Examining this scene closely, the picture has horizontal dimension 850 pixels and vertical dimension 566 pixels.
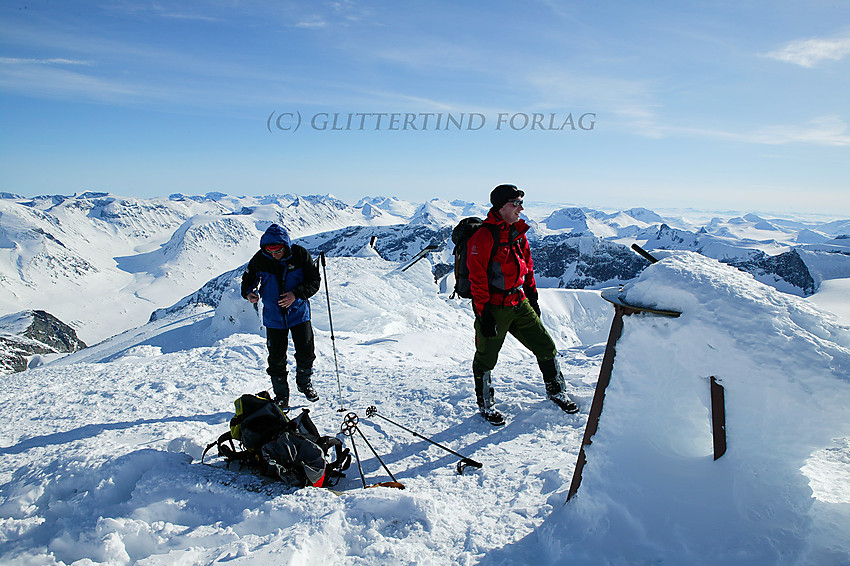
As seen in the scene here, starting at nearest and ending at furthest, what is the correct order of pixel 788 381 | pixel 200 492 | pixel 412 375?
pixel 788 381, pixel 200 492, pixel 412 375

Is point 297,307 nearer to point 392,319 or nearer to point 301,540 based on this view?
point 301,540

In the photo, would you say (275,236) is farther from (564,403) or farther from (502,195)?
(564,403)

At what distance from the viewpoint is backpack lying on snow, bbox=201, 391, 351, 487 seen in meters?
3.64

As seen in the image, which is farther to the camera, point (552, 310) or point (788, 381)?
point (552, 310)

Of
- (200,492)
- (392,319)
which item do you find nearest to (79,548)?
(200,492)

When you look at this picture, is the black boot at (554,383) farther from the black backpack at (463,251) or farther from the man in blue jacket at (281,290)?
the man in blue jacket at (281,290)

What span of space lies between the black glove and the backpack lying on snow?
79.1 inches

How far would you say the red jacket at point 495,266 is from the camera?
15.6ft

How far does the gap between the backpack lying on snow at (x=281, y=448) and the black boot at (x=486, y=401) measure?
1.83 m

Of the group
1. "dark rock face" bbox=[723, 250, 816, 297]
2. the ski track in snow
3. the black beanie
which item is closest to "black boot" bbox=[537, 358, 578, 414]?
the ski track in snow

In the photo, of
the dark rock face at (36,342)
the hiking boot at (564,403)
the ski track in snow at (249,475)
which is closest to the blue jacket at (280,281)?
the ski track in snow at (249,475)

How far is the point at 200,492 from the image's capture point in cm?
337

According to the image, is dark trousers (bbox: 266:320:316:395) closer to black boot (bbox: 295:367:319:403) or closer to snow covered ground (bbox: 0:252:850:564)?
black boot (bbox: 295:367:319:403)

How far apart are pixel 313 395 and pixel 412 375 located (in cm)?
190
